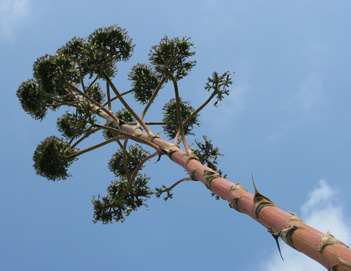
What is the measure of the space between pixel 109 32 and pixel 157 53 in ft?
10.2

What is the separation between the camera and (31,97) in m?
11.9

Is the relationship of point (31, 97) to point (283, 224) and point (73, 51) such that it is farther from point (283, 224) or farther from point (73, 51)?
point (283, 224)

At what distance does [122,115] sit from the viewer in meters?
15.5

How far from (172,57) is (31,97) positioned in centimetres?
591

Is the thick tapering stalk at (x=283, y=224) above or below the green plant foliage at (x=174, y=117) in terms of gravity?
below

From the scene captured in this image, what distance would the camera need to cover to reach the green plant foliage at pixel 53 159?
10.7m

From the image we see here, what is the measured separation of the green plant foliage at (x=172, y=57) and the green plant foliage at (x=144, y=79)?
2747 millimetres

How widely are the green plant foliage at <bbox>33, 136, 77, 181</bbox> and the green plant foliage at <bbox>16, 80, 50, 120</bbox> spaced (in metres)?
1.88

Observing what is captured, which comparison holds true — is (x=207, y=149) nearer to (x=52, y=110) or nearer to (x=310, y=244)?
(x=310, y=244)

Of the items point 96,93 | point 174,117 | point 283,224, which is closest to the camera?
point 283,224

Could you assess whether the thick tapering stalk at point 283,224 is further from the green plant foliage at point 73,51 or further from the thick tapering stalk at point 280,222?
the green plant foliage at point 73,51

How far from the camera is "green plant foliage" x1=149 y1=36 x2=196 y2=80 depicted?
969cm

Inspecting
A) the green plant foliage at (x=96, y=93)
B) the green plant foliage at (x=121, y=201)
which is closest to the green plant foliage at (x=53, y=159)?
the green plant foliage at (x=121, y=201)

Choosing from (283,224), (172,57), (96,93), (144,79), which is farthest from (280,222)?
(96,93)
